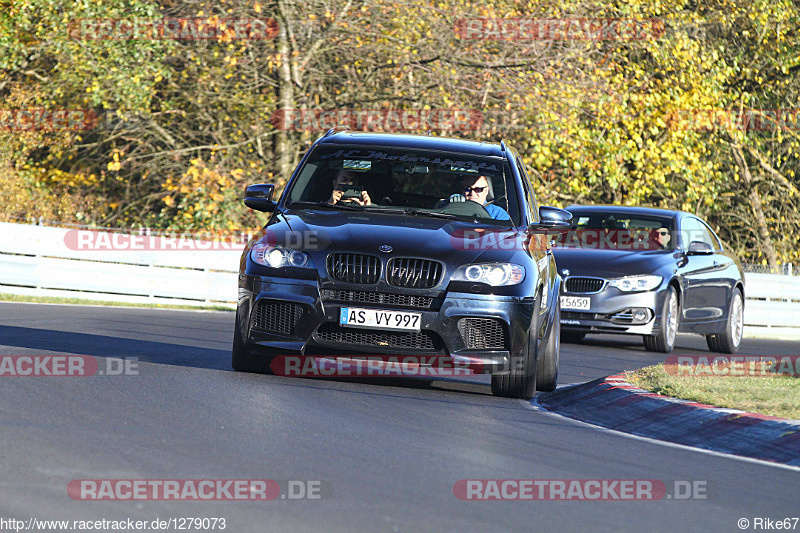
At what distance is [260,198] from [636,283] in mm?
6596

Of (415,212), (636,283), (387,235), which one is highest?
(415,212)

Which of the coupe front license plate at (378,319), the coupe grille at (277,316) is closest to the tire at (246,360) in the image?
the coupe grille at (277,316)

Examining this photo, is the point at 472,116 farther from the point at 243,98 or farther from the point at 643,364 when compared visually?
the point at 643,364

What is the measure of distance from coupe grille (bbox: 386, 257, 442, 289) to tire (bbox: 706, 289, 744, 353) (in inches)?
364

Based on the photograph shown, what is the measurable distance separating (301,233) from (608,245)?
779 centimetres

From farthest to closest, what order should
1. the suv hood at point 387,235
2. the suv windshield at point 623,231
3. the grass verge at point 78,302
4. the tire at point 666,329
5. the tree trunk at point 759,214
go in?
the tree trunk at point 759,214
the grass verge at point 78,302
the suv windshield at point 623,231
the tire at point 666,329
the suv hood at point 387,235

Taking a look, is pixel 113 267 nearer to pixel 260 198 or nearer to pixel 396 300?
pixel 260 198

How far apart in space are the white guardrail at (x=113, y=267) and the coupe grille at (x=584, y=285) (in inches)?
285

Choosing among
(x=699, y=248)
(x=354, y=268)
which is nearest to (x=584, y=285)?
(x=699, y=248)

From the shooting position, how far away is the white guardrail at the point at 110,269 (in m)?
18.9

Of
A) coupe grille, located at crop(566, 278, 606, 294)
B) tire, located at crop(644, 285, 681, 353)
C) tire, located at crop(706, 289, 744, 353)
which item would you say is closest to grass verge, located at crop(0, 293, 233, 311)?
coupe grille, located at crop(566, 278, 606, 294)

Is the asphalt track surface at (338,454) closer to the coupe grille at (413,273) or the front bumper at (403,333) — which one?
the front bumper at (403,333)

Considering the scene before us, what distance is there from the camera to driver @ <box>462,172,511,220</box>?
9.87m

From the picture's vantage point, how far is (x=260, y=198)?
391 inches
